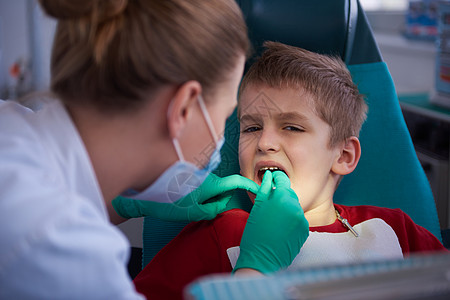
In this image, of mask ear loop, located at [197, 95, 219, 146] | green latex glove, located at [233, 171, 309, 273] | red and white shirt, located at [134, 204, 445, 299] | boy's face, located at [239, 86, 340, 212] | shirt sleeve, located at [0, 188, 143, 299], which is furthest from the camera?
boy's face, located at [239, 86, 340, 212]

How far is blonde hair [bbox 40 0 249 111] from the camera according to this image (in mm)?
860

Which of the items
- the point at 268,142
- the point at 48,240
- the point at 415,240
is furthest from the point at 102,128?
the point at 415,240

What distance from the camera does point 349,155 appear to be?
145cm

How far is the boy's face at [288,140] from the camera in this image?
1.30m

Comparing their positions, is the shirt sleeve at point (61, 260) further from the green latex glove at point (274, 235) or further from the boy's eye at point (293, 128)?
the boy's eye at point (293, 128)

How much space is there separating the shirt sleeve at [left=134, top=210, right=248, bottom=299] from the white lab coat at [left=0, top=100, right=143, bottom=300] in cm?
38

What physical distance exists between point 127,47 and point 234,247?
23.7 inches

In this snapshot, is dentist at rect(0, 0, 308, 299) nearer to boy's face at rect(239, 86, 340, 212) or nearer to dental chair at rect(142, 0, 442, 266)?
boy's face at rect(239, 86, 340, 212)

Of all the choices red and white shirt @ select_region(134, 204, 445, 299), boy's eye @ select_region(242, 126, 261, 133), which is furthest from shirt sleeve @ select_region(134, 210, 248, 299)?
boy's eye @ select_region(242, 126, 261, 133)

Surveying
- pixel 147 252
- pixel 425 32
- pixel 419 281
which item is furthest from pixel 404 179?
pixel 425 32

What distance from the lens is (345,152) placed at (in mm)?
1448

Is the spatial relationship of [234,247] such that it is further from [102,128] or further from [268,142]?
[102,128]

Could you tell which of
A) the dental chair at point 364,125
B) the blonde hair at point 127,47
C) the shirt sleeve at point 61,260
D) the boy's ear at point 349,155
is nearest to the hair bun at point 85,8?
the blonde hair at point 127,47

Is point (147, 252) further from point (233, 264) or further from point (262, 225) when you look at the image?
point (262, 225)
